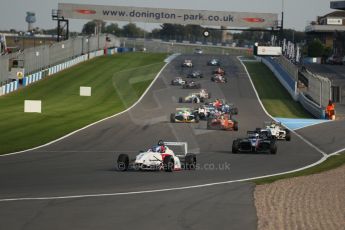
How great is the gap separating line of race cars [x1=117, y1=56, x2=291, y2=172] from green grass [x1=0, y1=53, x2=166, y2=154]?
5403 mm

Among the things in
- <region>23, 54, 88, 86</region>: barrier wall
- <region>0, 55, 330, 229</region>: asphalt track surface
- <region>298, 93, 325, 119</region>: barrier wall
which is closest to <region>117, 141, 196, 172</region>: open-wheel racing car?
<region>0, 55, 330, 229</region>: asphalt track surface

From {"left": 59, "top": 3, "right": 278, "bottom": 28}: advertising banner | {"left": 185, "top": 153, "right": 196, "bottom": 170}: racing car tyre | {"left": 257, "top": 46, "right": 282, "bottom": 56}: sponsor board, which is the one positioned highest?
{"left": 59, "top": 3, "right": 278, "bottom": 28}: advertising banner

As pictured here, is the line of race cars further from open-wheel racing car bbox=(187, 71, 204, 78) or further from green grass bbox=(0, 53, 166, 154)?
open-wheel racing car bbox=(187, 71, 204, 78)

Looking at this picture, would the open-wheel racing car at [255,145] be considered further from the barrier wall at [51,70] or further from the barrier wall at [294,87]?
the barrier wall at [51,70]

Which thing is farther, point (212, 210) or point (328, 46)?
point (328, 46)

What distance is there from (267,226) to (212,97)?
5571 cm

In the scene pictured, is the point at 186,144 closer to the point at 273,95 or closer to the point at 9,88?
the point at 9,88

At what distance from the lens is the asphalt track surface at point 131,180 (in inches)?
683

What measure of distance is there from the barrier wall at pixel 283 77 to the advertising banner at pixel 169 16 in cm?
497

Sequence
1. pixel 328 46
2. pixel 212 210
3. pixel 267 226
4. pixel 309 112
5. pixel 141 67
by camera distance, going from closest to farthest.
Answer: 1. pixel 267 226
2. pixel 212 210
3. pixel 309 112
4. pixel 141 67
5. pixel 328 46

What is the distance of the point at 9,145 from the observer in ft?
120

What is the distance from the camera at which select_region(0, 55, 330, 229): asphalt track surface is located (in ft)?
57.0

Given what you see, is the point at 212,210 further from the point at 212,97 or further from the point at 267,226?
the point at 212,97

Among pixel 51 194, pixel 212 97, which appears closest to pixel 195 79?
pixel 212 97
